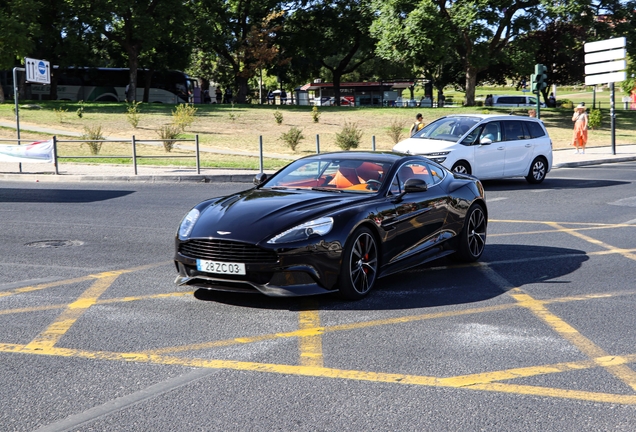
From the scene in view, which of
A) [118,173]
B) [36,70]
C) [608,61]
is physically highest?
[608,61]

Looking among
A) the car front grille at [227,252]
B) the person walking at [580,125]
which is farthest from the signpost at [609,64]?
the car front grille at [227,252]

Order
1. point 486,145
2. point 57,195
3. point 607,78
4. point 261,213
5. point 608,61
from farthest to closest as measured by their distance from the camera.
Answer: point 608,61
point 607,78
point 486,145
point 57,195
point 261,213

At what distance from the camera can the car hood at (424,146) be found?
1730 cm

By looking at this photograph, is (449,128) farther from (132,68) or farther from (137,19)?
(132,68)

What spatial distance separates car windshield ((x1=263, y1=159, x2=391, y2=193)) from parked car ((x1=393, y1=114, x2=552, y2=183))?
29.0ft

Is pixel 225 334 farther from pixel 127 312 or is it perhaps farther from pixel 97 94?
pixel 97 94

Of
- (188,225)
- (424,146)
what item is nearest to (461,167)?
(424,146)

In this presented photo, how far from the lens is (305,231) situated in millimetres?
6781

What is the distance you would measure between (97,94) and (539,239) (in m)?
61.2

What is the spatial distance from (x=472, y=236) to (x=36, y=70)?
19296mm

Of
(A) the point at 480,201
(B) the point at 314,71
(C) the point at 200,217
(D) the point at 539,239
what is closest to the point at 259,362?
(C) the point at 200,217

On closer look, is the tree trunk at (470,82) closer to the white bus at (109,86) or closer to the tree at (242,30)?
the tree at (242,30)

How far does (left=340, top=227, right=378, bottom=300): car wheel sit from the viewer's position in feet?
22.7

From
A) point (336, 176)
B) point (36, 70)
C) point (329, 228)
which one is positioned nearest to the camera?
point (329, 228)
